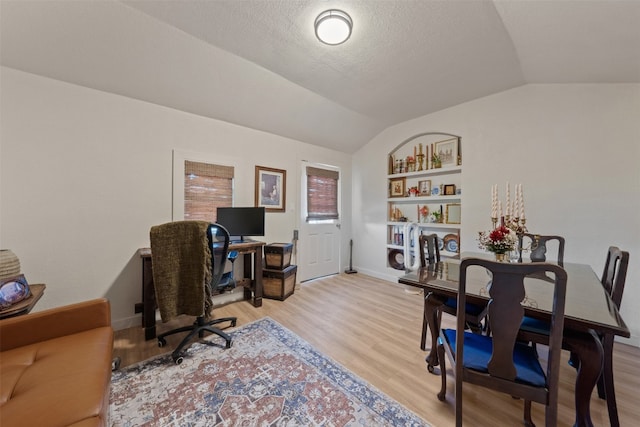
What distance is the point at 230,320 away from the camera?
2.33 metres

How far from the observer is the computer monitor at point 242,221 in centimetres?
289

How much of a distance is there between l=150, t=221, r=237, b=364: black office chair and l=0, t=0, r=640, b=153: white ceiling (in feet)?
4.97

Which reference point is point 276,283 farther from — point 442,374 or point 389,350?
Result: point 442,374

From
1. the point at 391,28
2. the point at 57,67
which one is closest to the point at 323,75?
the point at 391,28

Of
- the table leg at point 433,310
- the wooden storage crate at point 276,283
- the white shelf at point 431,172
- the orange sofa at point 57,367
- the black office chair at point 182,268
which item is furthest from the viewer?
the white shelf at point 431,172

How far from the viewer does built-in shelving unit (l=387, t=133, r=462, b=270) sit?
131 inches

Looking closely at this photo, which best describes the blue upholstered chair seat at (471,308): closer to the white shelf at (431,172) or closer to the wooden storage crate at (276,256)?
the wooden storage crate at (276,256)

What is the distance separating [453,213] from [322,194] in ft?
6.71

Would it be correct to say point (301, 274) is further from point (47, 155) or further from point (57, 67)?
point (57, 67)

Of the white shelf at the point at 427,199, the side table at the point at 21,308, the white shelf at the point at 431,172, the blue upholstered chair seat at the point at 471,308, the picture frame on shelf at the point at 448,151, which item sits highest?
the picture frame on shelf at the point at 448,151

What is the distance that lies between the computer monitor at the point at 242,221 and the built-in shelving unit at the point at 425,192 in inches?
78.2

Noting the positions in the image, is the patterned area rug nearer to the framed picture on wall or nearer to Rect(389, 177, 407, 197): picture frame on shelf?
the framed picture on wall

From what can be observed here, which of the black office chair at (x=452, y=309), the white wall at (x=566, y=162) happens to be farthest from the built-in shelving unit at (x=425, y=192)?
the black office chair at (x=452, y=309)

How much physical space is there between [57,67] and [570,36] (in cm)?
402
